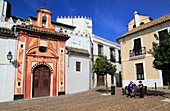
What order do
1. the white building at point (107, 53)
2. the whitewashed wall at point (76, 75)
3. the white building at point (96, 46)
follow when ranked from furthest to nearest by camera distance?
the white building at point (107, 53) < the white building at point (96, 46) < the whitewashed wall at point (76, 75)

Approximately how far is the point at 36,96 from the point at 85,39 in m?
8.70

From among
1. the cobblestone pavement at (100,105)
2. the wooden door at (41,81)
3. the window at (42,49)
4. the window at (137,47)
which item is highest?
the window at (137,47)

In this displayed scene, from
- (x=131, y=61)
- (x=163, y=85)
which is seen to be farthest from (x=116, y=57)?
(x=163, y=85)

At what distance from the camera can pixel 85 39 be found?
635 inches

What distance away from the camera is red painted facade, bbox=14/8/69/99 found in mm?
10320

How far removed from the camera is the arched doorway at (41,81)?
10.9 meters

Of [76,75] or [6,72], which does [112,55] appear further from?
[6,72]

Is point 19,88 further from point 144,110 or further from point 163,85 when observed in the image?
point 163,85

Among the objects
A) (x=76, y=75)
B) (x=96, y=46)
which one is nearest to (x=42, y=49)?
(x=76, y=75)

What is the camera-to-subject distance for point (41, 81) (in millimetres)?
11195

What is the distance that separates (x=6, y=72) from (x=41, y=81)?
9.15 feet

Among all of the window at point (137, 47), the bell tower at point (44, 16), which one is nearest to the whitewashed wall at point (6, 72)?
the bell tower at point (44, 16)

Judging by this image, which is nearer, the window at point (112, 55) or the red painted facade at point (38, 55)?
the red painted facade at point (38, 55)

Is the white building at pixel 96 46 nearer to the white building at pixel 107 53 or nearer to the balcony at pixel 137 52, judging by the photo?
the white building at pixel 107 53
